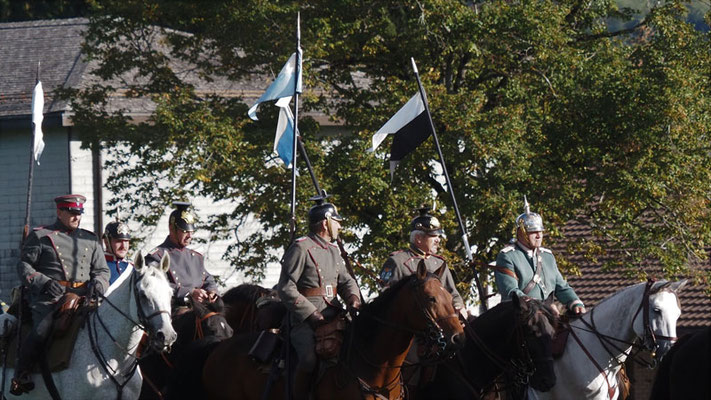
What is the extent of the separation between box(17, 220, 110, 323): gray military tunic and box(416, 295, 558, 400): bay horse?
141 inches

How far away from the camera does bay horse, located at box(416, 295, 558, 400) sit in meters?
10.5

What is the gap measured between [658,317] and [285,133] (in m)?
4.91

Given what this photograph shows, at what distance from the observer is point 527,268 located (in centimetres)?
1179

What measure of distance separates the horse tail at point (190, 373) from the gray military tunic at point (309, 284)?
149cm

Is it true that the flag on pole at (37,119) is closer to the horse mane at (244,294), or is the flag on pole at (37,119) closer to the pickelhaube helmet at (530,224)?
the horse mane at (244,294)

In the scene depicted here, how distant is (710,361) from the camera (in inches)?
302

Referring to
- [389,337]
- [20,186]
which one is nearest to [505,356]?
[389,337]

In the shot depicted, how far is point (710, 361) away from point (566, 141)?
12545 millimetres

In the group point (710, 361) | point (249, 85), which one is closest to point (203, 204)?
point (249, 85)

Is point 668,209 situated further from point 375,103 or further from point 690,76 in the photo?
point 375,103

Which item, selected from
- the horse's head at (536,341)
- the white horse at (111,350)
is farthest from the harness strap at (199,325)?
the horse's head at (536,341)

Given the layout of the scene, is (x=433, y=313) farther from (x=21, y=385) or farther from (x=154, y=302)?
(x=21, y=385)

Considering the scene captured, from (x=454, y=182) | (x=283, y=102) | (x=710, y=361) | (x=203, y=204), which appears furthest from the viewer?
(x=203, y=204)

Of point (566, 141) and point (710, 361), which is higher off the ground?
point (710, 361)
